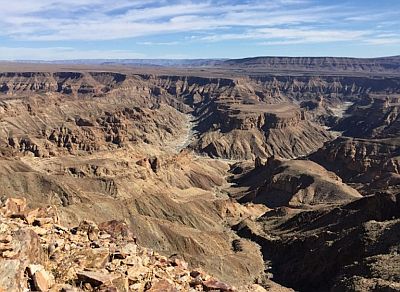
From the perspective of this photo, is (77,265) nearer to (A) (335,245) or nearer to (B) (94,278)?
(B) (94,278)

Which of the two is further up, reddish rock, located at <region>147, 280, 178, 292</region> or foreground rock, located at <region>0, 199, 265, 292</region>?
foreground rock, located at <region>0, 199, 265, 292</region>

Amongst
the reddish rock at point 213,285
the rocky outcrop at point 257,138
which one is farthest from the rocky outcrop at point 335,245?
the rocky outcrop at point 257,138

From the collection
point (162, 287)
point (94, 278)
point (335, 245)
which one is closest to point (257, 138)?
point (335, 245)

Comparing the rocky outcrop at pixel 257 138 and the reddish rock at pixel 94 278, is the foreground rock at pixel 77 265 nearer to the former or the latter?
the reddish rock at pixel 94 278

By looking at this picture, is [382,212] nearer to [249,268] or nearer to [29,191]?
[249,268]

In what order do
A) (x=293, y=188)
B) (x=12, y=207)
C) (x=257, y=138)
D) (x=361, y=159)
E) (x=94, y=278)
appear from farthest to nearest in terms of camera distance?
(x=257, y=138) < (x=361, y=159) < (x=293, y=188) < (x=12, y=207) < (x=94, y=278)

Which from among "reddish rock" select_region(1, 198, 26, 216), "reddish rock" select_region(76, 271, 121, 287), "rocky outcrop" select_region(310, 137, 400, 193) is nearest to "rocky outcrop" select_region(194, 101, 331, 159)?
"rocky outcrop" select_region(310, 137, 400, 193)

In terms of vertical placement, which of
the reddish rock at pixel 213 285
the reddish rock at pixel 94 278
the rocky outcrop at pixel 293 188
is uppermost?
the reddish rock at pixel 94 278

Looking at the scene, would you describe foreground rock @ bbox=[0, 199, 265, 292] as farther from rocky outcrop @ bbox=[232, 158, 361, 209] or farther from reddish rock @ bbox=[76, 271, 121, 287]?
rocky outcrop @ bbox=[232, 158, 361, 209]

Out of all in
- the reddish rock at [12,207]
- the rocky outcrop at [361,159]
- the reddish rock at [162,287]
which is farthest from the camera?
the rocky outcrop at [361,159]
